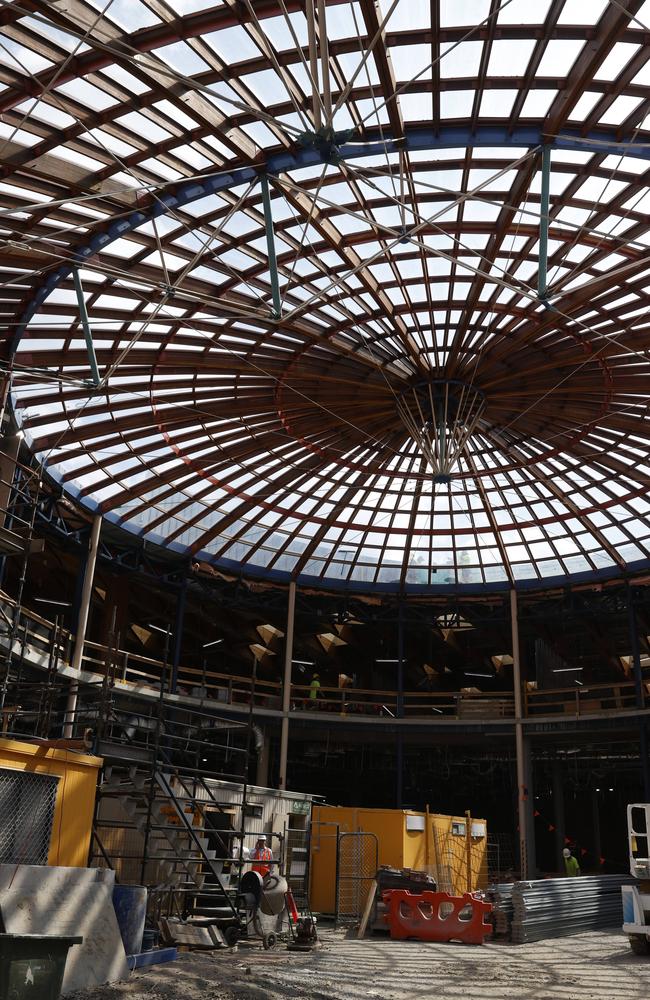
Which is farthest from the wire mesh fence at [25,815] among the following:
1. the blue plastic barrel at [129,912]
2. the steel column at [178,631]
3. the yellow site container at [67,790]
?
the steel column at [178,631]

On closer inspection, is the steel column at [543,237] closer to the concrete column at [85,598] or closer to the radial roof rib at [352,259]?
the radial roof rib at [352,259]

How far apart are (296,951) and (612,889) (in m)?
16.1

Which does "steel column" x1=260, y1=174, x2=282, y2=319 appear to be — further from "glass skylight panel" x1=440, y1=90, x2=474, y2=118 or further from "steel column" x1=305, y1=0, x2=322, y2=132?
"steel column" x1=305, y1=0, x2=322, y2=132

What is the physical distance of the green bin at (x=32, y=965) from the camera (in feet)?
30.9

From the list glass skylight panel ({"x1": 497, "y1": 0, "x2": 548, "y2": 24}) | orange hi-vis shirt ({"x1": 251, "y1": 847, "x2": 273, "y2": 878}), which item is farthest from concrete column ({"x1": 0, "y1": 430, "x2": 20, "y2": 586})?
glass skylight panel ({"x1": 497, "y1": 0, "x2": 548, "y2": 24})

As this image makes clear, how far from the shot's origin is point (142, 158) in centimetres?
1888

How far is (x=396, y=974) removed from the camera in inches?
615

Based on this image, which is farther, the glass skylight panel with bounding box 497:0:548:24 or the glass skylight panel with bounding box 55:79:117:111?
the glass skylight panel with bounding box 55:79:117:111

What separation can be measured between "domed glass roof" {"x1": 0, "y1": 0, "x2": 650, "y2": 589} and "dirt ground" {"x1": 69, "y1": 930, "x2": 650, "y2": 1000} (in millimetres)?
12368

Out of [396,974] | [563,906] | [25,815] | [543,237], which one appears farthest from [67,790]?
[563,906]

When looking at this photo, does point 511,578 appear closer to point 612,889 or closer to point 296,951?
point 612,889

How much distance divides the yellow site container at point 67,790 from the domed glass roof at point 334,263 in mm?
→ 9414

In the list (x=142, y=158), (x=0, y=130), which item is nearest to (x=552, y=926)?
(x=142, y=158)

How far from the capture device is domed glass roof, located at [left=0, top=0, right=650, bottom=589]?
16.1 metres
